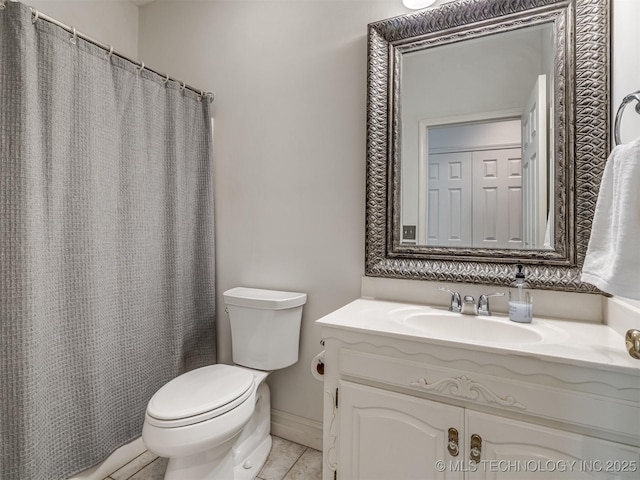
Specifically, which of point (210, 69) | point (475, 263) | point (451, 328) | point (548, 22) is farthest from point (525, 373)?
point (210, 69)

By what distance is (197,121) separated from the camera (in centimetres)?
191

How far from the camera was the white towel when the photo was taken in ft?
2.61

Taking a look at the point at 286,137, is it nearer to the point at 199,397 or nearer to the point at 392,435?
the point at 199,397

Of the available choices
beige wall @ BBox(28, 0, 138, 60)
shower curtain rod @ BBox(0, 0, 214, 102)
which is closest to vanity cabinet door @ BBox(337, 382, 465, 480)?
shower curtain rod @ BBox(0, 0, 214, 102)

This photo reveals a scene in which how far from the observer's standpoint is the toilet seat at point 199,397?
46.6 inches

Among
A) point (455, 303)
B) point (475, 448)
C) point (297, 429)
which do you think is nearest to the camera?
point (475, 448)

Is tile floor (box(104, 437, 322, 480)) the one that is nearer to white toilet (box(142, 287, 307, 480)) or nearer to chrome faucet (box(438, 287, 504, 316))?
white toilet (box(142, 287, 307, 480))

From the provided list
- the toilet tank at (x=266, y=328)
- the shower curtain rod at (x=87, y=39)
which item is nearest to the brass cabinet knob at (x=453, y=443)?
the toilet tank at (x=266, y=328)

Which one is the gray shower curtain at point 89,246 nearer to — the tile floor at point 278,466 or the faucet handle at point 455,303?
the tile floor at point 278,466

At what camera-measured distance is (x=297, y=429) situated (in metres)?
1.74

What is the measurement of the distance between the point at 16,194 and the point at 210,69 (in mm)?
1260

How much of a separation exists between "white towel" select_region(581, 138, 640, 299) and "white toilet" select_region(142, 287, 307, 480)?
1.16 metres

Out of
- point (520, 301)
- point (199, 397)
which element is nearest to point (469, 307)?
point (520, 301)

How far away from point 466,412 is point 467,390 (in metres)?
0.07
